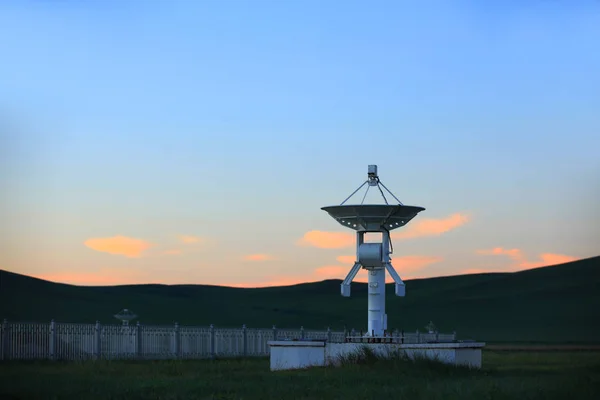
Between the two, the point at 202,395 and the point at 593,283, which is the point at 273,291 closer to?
the point at 593,283

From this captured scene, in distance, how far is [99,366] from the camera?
4206 centimetres

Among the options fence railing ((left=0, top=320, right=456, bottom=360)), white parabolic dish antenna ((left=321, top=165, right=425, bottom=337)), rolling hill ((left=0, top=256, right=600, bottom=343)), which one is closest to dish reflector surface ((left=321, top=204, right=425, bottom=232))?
white parabolic dish antenna ((left=321, top=165, right=425, bottom=337))

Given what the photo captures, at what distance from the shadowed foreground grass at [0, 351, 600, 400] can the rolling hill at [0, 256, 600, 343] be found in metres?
68.6

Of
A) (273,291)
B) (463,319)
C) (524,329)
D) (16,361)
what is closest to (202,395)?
(16,361)

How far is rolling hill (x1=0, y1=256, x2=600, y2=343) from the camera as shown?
117438 millimetres

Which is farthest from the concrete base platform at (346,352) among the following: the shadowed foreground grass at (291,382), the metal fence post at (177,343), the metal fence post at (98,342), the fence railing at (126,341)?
the metal fence post at (177,343)

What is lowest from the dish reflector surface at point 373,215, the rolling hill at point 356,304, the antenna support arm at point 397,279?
the rolling hill at point 356,304

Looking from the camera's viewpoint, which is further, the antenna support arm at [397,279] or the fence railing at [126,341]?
the antenna support arm at [397,279]

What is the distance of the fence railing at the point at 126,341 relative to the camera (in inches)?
1790

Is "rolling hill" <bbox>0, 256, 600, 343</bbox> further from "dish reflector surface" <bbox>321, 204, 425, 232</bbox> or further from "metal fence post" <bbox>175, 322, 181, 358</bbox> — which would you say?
"dish reflector surface" <bbox>321, 204, 425, 232</bbox>

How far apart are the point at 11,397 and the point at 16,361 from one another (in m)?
17.4

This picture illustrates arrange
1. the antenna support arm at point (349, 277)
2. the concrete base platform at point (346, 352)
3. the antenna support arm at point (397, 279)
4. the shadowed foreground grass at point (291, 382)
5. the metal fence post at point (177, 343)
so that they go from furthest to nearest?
1. the metal fence post at point (177, 343)
2. the antenna support arm at point (349, 277)
3. the antenna support arm at point (397, 279)
4. the concrete base platform at point (346, 352)
5. the shadowed foreground grass at point (291, 382)

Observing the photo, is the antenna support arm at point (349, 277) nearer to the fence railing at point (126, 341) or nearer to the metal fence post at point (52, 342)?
the fence railing at point (126, 341)

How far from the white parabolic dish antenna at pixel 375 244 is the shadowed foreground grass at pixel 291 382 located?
17.5 ft
